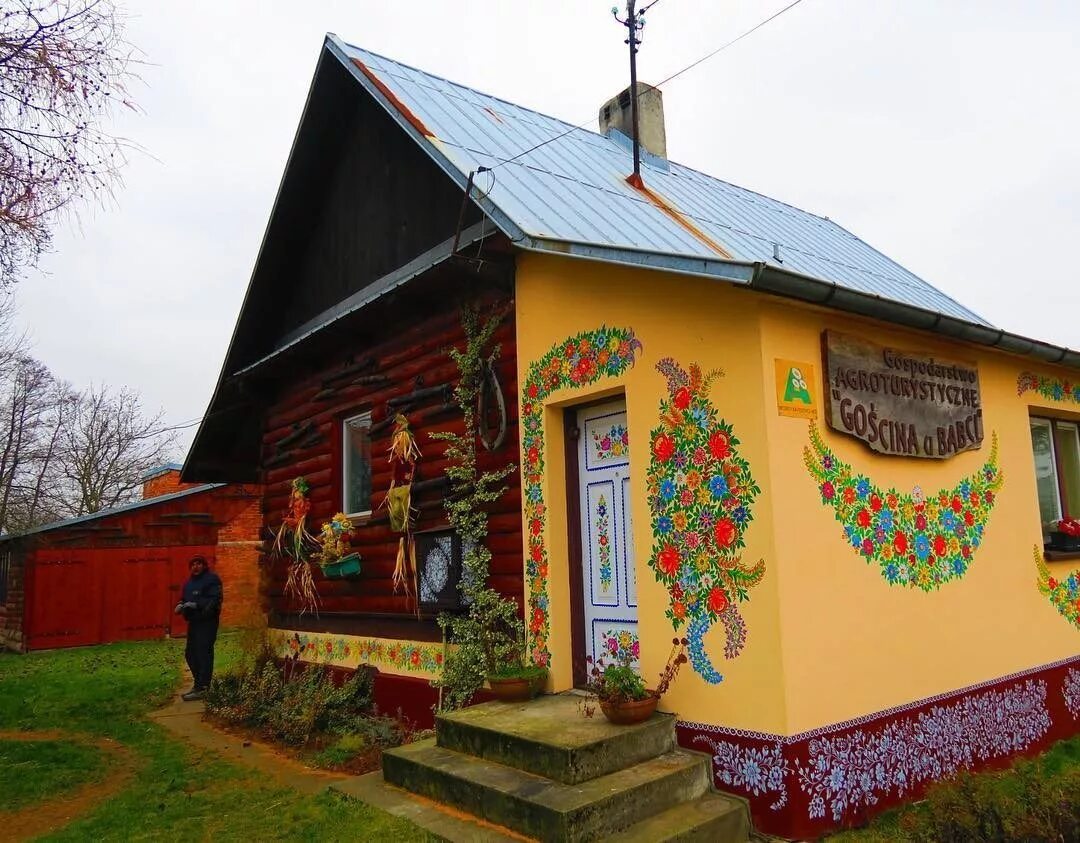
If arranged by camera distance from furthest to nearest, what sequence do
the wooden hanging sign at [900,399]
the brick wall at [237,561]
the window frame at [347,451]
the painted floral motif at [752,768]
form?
the brick wall at [237,561] < the window frame at [347,451] < the wooden hanging sign at [900,399] < the painted floral motif at [752,768]

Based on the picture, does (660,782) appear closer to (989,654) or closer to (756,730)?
(756,730)

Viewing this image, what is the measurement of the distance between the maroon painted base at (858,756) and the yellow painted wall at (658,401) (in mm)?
161

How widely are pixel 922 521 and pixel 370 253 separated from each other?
6131mm

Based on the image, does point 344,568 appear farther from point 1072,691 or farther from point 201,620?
point 1072,691

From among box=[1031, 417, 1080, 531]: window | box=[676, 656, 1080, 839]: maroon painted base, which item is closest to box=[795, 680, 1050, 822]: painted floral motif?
box=[676, 656, 1080, 839]: maroon painted base

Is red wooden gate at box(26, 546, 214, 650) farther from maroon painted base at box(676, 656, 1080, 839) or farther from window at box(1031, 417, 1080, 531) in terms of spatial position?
window at box(1031, 417, 1080, 531)

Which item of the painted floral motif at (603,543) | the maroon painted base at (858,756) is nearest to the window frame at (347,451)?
the painted floral motif at (603,543)

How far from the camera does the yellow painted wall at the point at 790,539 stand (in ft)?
15.8

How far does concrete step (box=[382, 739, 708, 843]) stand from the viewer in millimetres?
4344

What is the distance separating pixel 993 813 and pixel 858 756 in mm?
1051

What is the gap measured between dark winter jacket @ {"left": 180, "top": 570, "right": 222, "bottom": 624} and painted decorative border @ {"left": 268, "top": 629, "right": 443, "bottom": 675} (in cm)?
78

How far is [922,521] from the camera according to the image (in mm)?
5688

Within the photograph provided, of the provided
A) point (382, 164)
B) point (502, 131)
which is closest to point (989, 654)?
point (502, 131)

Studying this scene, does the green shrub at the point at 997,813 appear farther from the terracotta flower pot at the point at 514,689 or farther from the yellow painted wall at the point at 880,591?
the terracotta flower pot at the point at 514,689
